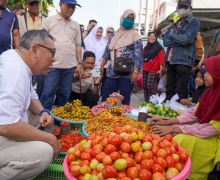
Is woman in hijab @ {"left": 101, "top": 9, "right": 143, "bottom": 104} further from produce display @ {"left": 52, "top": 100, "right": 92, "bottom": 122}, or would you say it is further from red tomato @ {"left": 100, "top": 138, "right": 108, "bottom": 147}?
red tomato @ {"left": 100, "top": 138, "right": 108, "bottom": 147}

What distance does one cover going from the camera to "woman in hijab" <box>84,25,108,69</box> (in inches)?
331

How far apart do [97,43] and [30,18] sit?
295cm

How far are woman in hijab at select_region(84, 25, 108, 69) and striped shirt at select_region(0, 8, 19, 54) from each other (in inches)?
138

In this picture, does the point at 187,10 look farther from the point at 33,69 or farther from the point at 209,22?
the point at 209,22

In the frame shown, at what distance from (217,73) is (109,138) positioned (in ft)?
4.77

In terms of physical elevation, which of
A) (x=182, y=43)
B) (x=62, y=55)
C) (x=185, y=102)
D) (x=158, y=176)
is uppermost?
(x=182, y=43)

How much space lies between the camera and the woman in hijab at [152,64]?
824cm

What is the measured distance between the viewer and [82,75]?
5.81 meters

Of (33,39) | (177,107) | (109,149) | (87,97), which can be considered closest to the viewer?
(109,149)

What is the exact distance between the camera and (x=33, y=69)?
9.27 feet

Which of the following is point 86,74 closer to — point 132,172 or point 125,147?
point 125,147

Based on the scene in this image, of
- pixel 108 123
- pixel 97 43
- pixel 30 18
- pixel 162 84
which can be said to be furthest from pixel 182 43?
pixel 97 43

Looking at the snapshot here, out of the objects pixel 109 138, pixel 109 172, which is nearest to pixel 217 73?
pixel 109 138

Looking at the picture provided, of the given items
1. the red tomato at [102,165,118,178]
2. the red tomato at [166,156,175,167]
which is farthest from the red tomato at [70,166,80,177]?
the red tomato at [166,156,175,167]
